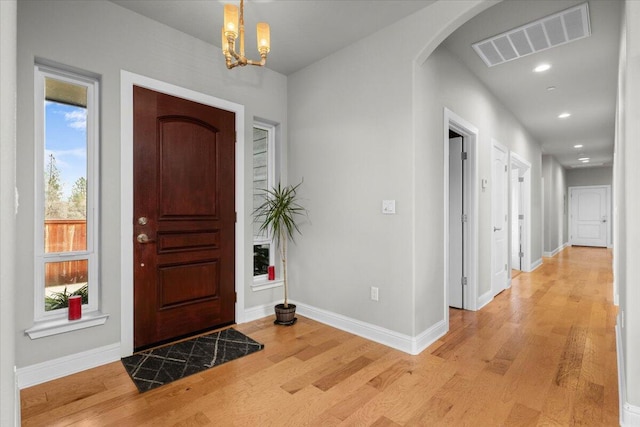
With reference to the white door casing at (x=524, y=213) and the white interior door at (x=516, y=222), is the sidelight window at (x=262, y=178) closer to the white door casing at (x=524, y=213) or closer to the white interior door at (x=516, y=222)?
the white door casing at (x=524, y=213)

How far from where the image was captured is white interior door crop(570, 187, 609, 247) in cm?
1070

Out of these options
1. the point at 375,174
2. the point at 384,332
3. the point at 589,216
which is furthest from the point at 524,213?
the point at 589,216

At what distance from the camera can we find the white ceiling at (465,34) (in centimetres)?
251

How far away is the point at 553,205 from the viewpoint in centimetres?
873

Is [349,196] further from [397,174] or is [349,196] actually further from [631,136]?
[631,136]

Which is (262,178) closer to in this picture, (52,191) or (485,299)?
(52,191)

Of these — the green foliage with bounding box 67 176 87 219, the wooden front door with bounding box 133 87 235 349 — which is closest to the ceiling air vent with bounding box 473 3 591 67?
the wooden front door with bounding box 133 87 235 349

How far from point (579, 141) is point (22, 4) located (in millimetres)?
9097

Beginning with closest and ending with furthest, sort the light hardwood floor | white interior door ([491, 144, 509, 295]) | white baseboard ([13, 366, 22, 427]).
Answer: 1. white baseboard ([13, 366, 22, 427])
2. the light hardwood floor
3. white interior door ([491, 144, 509, 295])

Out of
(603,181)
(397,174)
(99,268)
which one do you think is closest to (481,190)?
(397,174)

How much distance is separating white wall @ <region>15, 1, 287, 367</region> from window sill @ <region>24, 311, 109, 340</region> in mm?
40

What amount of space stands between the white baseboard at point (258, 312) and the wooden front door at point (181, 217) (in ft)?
0.62

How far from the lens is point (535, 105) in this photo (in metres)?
4.86

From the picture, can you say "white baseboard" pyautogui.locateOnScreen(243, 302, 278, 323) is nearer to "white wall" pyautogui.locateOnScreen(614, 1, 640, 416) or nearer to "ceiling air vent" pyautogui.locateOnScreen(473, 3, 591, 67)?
"white wall" pyautogui.locateOnScreen(614, 1, 640, 416)
